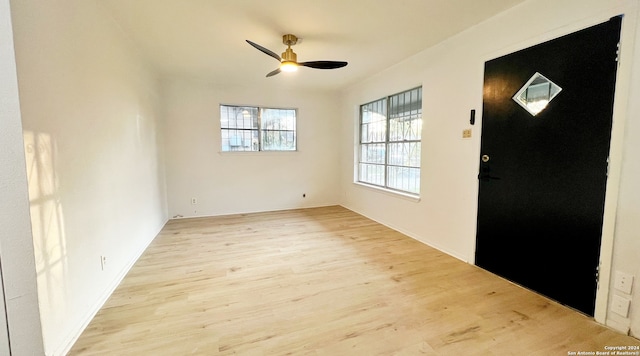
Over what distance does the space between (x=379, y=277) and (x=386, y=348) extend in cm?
92

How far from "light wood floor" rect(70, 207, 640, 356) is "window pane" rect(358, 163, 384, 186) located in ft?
5.50

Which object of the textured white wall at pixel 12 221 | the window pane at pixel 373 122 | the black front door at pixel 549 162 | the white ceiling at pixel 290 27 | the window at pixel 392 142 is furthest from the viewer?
the window pane at pixel 373 122

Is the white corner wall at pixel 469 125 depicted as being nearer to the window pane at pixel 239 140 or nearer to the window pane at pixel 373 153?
the window pane at pixel 373 153

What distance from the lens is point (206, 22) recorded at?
2570mm

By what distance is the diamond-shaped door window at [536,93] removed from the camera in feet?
6.91

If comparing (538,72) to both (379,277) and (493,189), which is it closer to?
(493,189)

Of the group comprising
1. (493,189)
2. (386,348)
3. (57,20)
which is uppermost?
(57,20)

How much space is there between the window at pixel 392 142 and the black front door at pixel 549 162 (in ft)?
3.75

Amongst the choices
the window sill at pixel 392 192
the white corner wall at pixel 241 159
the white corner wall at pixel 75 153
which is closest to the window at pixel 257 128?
the white corner wall at pixel 241 159

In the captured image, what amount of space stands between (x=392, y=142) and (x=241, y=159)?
9.38 feet

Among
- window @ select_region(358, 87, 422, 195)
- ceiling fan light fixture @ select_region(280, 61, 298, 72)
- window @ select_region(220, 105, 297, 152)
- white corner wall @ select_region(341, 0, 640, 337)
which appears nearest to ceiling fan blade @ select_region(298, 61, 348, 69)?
ceiling fan light fixture @ select_region(280, 61, 298, 72)

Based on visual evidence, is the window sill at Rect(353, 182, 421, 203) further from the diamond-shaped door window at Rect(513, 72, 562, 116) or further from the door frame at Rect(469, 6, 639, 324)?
the door frame at Rect(469, 6, 639, 324)

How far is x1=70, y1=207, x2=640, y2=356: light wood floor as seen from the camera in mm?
1640

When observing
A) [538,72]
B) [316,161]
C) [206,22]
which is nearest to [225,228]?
[316,161]
